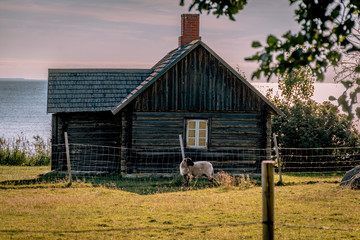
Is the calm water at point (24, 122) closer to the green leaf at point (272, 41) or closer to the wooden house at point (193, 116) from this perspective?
the wooden house at point (193, 116)

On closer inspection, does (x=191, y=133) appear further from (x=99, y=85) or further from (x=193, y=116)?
(x=99, y=85)

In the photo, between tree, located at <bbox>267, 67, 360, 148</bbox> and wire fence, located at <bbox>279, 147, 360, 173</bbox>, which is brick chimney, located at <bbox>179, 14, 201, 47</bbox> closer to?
tree, located at <bbox>267, 67, 360, 148</bbox>

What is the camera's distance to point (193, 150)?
20641 millimetres

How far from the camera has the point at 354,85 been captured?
7.39m

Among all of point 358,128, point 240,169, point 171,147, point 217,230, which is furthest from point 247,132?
point 217,230

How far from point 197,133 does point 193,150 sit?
798mm

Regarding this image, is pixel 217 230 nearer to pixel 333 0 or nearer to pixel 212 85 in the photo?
pixel 333 0

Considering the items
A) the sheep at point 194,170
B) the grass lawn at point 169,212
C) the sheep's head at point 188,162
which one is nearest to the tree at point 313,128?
the grass lawn at point 169,212

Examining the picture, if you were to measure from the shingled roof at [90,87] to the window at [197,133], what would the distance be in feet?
12.3

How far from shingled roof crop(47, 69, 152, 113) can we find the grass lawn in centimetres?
549

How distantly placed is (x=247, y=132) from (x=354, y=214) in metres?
9.49

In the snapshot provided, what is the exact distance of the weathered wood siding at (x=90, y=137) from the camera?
2206 centimetres

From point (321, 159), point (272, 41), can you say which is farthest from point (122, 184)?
point (272, 41)

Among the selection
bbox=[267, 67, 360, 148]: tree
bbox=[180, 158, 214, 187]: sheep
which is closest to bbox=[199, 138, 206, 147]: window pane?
bbox=[180, 158, 214, 187]: sheep
